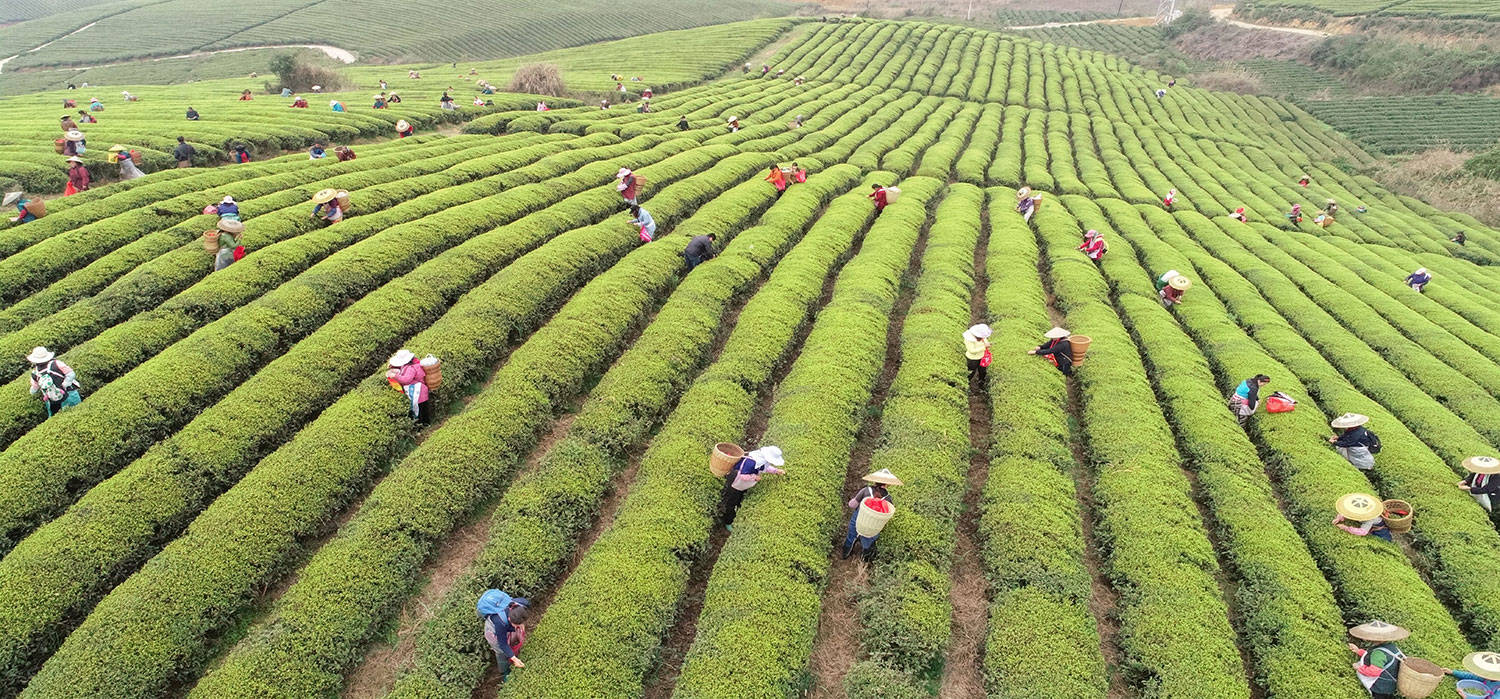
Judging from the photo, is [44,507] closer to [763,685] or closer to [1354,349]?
[763,685]

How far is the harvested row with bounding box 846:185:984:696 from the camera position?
356 inches

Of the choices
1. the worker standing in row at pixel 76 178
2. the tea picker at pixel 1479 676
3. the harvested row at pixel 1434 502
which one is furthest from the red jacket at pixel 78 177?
the harvested row at pixel 1434 502

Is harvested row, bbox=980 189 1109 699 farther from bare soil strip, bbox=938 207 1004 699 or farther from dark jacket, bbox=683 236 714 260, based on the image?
dark jacket, bbox=683 236 714 260

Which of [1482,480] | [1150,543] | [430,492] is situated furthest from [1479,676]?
[430,492]

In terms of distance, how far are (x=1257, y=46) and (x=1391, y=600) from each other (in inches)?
3843

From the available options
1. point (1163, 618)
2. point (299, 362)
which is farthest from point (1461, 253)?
point (299, 362)

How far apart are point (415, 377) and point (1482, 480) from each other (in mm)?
19406

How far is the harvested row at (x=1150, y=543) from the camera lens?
9.09 m

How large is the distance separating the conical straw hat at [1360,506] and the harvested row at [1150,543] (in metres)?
2.13

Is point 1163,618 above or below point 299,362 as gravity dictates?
below

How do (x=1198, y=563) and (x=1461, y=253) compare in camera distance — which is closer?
(x=1198, y=563)

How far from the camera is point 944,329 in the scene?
1694 centimetres

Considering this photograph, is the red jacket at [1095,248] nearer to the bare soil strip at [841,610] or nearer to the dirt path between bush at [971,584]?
the dirt path between bush at [971,584]

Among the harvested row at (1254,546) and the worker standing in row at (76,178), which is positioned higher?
the worker standing in row at (76,178)
